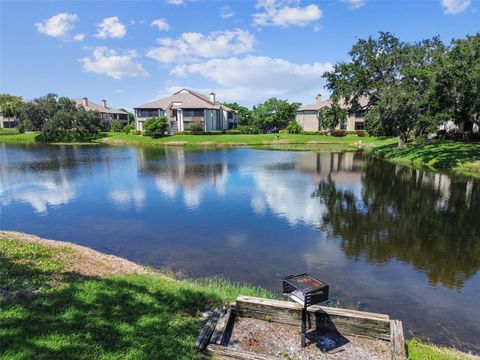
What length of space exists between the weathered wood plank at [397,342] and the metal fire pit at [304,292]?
150 cm

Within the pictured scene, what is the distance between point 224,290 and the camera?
995 centimetres

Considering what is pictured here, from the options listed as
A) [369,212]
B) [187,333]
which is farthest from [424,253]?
Answer: [187,333]

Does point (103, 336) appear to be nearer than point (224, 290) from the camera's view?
Yes

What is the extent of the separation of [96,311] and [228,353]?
290cm

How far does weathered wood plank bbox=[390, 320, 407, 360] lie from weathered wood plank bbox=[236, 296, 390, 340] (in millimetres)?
174

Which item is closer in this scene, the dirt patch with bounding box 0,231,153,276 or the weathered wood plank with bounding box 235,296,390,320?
the weathered wood plank with bounding box 235,296,390,320

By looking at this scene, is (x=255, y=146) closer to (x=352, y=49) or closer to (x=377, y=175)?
(x=352, y=49)

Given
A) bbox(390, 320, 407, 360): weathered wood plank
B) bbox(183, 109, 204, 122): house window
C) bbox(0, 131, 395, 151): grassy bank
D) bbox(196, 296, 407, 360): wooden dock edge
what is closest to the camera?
bbox(390, 320, 407, 360): weathered wood plank

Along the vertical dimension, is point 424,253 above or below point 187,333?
below

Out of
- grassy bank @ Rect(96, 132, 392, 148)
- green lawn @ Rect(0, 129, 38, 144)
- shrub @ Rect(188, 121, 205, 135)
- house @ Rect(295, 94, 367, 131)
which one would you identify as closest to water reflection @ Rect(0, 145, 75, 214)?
grassy bank @ Rect(96, 132, 392, 148)

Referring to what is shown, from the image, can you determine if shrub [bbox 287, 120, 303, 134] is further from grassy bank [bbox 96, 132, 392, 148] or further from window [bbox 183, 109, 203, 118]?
window [bbox 183, 109, 203, 118]

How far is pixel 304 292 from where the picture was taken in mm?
6922

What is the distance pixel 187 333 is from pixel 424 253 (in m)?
11.1

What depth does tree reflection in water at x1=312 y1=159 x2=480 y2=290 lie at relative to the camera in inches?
523
